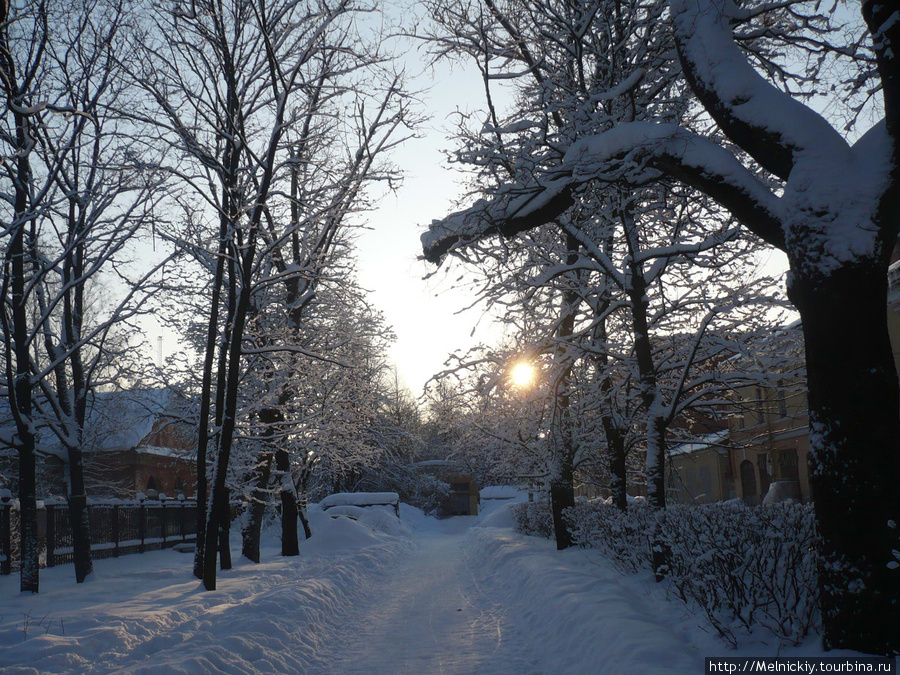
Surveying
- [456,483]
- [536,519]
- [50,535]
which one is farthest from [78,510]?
[456,483]

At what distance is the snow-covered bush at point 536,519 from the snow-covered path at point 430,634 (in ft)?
13.4

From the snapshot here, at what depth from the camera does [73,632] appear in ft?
23.2

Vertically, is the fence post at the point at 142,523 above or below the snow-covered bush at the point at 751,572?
below

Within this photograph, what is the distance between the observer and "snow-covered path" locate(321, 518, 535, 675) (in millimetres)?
6855

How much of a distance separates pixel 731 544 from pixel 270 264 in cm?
1425

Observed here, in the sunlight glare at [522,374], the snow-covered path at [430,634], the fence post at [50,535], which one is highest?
the sunlight glare at [522,374]

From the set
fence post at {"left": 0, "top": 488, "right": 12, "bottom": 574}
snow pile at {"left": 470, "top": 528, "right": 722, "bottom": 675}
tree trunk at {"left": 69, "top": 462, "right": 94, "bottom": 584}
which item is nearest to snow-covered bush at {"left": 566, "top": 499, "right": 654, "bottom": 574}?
snow pile at {"left": 470, "top": 528, "right": 722, "bottom": 675}

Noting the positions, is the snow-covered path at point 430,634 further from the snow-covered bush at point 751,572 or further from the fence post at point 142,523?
the fence post at point 142,523

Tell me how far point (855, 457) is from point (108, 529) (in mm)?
19959

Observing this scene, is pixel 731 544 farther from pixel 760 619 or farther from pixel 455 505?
pixel 455 505

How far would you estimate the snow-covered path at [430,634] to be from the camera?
686cm

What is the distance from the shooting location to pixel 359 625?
30.7 ft

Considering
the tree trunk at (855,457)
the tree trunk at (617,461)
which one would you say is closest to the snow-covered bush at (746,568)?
the tree trunk at (855,457)

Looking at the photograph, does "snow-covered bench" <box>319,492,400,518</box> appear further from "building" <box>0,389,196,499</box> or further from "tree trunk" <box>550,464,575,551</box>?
"tree trunk" <box>550,464,575,551</box>
